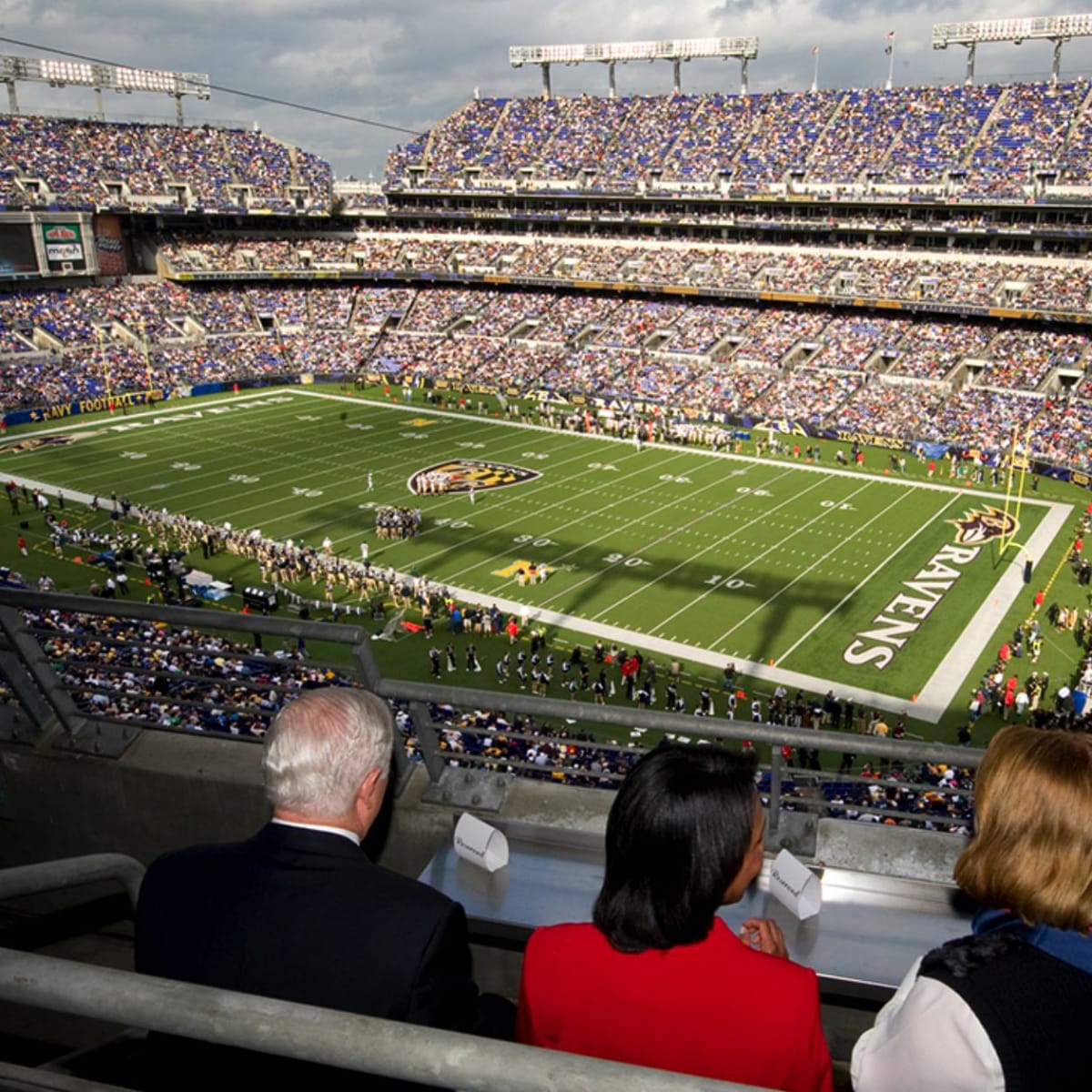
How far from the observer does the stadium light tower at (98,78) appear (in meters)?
60.4

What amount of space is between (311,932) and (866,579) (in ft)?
87.0

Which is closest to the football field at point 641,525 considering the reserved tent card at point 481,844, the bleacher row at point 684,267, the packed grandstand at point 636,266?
the packed grandstand at point 636,266

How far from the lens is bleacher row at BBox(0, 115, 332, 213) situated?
2222 inches

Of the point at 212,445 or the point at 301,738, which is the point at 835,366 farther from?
the point at 301,738

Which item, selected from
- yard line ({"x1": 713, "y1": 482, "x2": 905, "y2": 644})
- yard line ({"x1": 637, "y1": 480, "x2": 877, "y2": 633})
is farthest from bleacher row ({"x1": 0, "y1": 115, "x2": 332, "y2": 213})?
yard line ({"x1": 713, "y1": 482, "x2": 905, "y2": 644})

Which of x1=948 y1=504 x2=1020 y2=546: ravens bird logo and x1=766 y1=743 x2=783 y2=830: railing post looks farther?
x1=948 y1=504 x2=1020 y2=546: ravens bird logo

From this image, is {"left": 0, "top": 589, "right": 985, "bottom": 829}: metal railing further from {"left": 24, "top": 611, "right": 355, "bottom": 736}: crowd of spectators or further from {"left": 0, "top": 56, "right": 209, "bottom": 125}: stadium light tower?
{"left": 0, "top": 56, "right": 209, "bottom": 125}: stadium light tower

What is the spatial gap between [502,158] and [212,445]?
118 feet

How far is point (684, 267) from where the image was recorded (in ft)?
189

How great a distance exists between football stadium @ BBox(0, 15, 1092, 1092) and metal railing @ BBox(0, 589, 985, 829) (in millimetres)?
26

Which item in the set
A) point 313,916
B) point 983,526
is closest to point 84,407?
point 983,526

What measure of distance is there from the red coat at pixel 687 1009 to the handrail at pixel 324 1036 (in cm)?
68

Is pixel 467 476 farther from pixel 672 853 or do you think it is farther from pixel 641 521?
pixel 672 853

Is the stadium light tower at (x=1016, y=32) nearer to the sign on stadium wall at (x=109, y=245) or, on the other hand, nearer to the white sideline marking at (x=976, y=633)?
the white sideline marking at (x=976, y=633)
